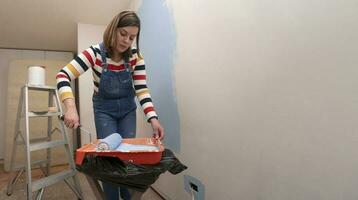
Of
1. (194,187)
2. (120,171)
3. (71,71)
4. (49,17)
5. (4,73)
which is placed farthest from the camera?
(4,73)

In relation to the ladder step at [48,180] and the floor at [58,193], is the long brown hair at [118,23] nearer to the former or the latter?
the ladder step at [48,180]

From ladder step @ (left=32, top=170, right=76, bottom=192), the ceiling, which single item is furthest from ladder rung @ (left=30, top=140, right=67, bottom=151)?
the ceiling

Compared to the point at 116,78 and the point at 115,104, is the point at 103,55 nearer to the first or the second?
the point at 116,78

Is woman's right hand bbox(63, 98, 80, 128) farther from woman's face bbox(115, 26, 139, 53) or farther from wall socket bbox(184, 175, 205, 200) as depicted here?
wall socket bbox(184, 175, 205, 200)

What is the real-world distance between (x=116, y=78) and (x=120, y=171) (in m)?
0.54

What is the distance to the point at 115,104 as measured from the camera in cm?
115

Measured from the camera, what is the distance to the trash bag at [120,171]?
2.34ft

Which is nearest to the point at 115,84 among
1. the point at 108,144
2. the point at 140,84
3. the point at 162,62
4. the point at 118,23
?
the point at 140,84

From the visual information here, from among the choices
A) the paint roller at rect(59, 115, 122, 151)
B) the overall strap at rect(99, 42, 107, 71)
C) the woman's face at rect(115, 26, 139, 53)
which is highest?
the woman's face at rect(115, 26, 139, 53)

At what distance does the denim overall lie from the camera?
1118 millimetres

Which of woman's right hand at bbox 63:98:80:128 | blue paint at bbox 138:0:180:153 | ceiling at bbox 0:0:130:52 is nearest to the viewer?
woman's right hand at bbox 63:98:80:128

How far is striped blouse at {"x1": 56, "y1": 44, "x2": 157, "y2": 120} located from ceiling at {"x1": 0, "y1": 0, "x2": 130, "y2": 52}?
133 centimetres

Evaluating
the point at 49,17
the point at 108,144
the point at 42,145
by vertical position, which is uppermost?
the point at 49,17

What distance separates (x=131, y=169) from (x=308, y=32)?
663 millimetres
